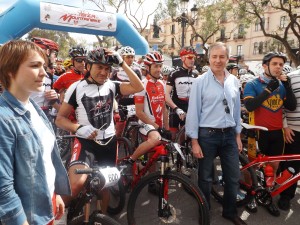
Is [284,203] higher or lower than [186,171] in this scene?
lower

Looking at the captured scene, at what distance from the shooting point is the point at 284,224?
3.33 metres

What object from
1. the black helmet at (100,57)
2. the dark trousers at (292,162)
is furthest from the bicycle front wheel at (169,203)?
the dark trousers at (292,162)

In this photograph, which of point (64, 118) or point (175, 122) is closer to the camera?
point (64, 118)

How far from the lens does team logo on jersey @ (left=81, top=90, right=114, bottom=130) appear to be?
282cm

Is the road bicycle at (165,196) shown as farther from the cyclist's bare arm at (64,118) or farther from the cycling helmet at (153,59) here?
the cycling helmet at (153,59)

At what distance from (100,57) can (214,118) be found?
4.67ft

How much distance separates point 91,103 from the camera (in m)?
2.82

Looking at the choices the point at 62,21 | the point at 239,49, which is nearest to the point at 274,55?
the point at 62,21

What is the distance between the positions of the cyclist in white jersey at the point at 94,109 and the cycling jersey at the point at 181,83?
1.85 meters

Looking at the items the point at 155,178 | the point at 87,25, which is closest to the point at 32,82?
the point at 155,178

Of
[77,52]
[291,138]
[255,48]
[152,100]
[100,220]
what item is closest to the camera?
[100,220]

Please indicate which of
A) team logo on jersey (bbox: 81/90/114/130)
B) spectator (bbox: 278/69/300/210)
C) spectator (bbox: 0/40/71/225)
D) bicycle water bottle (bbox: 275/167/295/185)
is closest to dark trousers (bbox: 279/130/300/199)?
spectator (bbox: 278/69/300/210)

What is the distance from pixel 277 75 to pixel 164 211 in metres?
2.21

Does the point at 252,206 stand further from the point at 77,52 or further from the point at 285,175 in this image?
the point at 77,52
